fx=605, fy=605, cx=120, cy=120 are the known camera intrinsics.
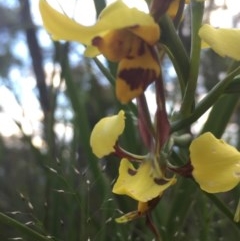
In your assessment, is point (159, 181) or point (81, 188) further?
point (81, 188)

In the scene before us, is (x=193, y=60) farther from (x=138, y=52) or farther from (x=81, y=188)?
(x=81, y=188)

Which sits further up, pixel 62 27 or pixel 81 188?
pixel 62 27

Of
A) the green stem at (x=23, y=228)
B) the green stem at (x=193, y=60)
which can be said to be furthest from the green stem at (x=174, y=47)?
the green stem at (x=23, y=228)

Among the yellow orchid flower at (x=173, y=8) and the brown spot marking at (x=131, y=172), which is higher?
the yellow orchid flower at (x=173, y=8)

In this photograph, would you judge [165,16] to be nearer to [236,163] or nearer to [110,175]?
[236,163]

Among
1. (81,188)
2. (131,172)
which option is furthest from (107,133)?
(81,188)

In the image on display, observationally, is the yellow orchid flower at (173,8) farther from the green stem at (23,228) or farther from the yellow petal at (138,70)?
the green stem at (23,228)

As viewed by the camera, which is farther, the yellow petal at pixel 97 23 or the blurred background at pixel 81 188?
the blurred background at pixel 81 188

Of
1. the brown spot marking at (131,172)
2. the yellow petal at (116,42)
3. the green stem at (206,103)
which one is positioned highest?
the yellow petal at (116,42)
